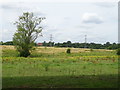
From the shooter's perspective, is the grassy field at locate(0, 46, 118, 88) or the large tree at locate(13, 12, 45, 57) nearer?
the grassy field at locate(0, 46, 118, 88)

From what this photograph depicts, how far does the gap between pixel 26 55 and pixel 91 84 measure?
122 feet

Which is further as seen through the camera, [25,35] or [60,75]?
[25,35]

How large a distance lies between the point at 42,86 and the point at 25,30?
37967 mm

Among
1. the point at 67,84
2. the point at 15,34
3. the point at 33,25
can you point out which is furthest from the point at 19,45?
the point at 67,84

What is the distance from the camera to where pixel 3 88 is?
29.7 feet

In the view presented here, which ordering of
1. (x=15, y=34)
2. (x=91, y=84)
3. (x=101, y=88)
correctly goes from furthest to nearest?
(x=15, y=34) < (x=91, y=84) < (x=101, y=88)

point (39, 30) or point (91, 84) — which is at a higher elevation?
point (39, 30)

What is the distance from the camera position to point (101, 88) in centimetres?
893

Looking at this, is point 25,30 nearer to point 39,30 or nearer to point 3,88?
point 39,30

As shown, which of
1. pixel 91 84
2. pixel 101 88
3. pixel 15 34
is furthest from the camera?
pixel 15 34

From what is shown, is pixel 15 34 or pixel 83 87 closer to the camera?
pixel 83 87

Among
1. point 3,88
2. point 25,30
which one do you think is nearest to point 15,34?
point 25,30

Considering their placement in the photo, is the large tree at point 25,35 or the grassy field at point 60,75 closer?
the grassy field at point 60,75

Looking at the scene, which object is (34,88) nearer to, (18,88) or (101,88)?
(18,88)
